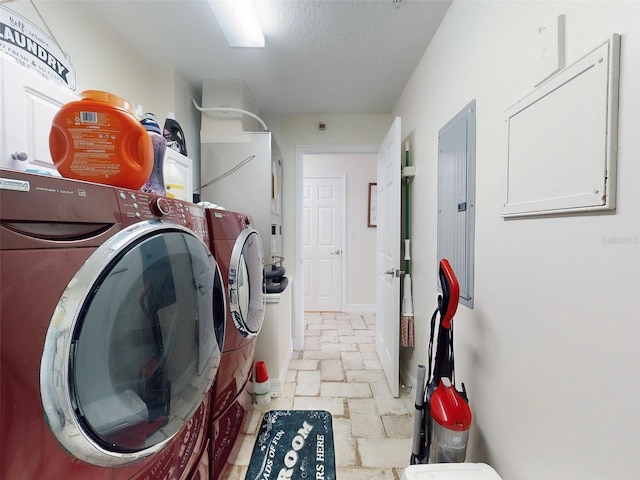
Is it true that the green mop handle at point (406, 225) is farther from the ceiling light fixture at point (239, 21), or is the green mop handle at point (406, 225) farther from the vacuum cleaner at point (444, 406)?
the ceiling light fixture at point (239, 21)

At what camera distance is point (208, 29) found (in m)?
1.64

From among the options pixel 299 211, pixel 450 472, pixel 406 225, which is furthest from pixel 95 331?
pixel 299 211

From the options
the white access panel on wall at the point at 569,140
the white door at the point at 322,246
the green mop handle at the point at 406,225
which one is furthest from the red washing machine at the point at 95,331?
the white door at the point at 322,246

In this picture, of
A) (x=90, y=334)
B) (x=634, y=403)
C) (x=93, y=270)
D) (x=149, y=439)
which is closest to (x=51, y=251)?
(x=93, y=270)

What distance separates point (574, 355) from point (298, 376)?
1973 mm

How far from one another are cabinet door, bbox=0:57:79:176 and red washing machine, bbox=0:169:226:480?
0.35 m

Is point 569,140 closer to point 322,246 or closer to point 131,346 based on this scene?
point 131,346

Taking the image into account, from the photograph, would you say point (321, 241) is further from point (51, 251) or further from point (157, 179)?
point (51, 251)

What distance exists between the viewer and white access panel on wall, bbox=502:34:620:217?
645 mm

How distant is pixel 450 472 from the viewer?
0.95 metres

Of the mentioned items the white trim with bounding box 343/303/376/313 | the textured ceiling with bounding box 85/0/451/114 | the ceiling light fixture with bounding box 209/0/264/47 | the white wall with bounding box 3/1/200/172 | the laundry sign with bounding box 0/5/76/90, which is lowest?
the white trim with bounding box 343/303/376/313

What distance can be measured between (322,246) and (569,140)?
3.58m

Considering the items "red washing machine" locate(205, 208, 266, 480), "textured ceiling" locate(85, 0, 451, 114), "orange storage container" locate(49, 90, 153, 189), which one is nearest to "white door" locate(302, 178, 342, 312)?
"textured ceiling" locate(85, 0, 451, 114)

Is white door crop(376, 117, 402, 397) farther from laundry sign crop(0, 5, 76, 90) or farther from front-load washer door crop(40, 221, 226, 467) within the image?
laundry sign crop(0, 5, 76, 90)
